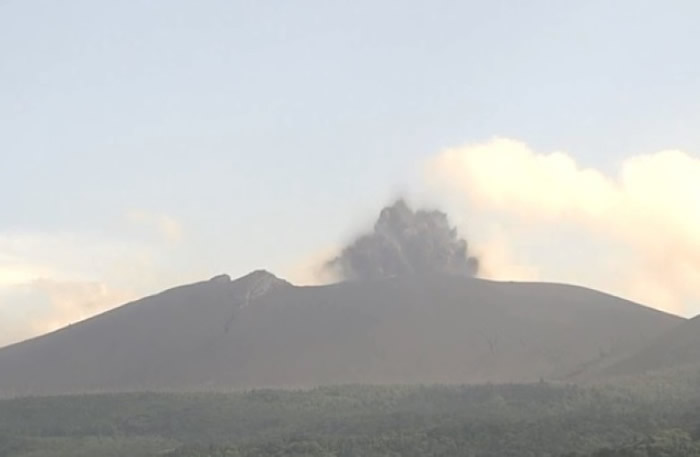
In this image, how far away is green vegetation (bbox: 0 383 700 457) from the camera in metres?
66.9

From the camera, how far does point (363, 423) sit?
84000 millimetres

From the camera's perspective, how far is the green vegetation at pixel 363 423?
6688 centimetres

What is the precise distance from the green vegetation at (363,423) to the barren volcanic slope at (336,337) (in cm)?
2281

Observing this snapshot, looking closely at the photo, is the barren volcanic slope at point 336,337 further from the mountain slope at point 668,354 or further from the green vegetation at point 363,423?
the green vegetation at point 363,423

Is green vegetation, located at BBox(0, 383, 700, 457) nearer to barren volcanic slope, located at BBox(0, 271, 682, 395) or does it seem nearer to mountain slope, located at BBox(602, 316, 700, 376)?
mountain slope, located at BBox(602, 316, 700, 376)

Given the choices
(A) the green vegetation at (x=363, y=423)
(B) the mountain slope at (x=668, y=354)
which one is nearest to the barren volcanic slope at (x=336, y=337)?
(B) the mountain slope at (x=668, y=354)

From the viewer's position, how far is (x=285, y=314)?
6019 inches

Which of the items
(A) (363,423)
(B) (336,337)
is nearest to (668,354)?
(A) (363,423)

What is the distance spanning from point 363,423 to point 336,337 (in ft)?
189

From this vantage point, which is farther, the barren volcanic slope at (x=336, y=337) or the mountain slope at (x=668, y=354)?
the barren volcanic slope at (x=336, y=337)

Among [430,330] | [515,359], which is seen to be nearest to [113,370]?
[430,330]

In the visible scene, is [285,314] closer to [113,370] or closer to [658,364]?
[113,370]

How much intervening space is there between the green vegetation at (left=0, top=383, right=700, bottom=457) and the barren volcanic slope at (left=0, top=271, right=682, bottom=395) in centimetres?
2281

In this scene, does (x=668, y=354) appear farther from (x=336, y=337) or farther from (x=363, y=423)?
(x=336, y=337)
